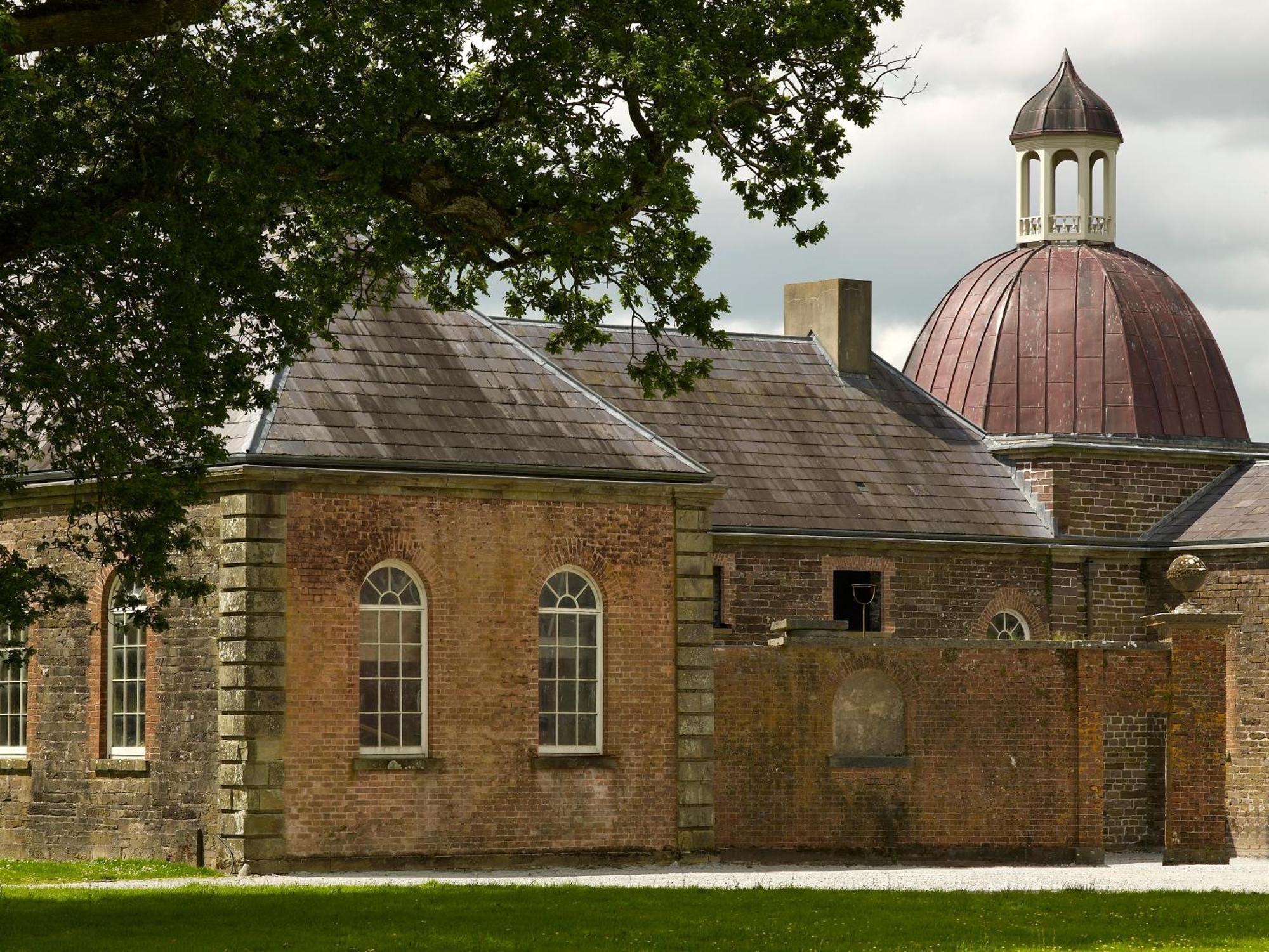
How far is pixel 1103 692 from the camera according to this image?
31266 millimetres

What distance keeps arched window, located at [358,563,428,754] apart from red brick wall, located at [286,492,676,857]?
0.15m

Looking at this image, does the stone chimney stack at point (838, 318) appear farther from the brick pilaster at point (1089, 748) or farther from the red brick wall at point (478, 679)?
the red brick wall at point (478, 679)

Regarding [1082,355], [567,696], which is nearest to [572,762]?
[567,696]

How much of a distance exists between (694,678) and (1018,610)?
869 centimetres

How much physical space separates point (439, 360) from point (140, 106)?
8466 millimetres

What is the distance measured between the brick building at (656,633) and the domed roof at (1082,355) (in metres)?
0.19

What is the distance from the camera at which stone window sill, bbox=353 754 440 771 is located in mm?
26312

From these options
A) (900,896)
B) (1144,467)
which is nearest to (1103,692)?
(1144,467)

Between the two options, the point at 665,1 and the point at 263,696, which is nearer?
the point at 665,1

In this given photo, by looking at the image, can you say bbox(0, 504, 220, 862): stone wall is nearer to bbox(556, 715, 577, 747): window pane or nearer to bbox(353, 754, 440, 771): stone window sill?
bbox(353, 754, 440, 771): stone window sill

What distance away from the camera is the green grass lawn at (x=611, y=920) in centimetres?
1819

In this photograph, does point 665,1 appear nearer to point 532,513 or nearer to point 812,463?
point 532,513

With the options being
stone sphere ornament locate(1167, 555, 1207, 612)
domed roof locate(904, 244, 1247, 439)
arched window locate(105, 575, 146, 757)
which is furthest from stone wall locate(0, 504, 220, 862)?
domed roof locate(904, 244, 1247, 439)

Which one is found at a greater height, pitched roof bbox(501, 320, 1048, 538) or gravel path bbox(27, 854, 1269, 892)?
pitched roof bbox(501, 320, 1048, 538)
